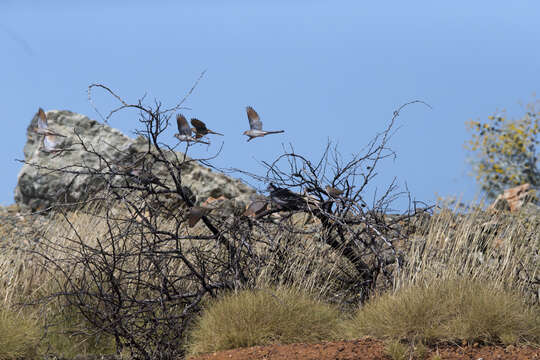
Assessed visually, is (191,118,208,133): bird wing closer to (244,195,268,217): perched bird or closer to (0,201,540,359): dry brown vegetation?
(244,195,268,217): perched bird

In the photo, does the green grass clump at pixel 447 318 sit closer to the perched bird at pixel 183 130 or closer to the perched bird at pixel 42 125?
the perched bird at pixel 183 130

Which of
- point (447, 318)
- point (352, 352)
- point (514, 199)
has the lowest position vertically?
point (352, 352)

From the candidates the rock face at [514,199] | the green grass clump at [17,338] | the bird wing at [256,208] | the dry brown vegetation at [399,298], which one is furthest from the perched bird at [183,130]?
the rock face at [514,199]

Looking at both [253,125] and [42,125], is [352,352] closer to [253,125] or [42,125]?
[253,125]

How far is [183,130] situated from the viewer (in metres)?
4.83

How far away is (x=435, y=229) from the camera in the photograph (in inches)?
229

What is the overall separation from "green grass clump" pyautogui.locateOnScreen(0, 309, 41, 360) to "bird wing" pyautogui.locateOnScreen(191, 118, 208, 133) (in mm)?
2194

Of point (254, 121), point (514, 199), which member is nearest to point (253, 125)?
point (254, 121)

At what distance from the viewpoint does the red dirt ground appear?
3.76 m

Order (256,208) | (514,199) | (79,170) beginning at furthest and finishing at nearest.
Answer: (79,170) < (514,199) < (256,208)

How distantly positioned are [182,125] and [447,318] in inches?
98.3

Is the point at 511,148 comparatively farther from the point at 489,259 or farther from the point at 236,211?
the point at 236,211

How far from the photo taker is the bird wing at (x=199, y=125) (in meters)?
4.75

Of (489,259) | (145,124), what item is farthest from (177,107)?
(489,259)
